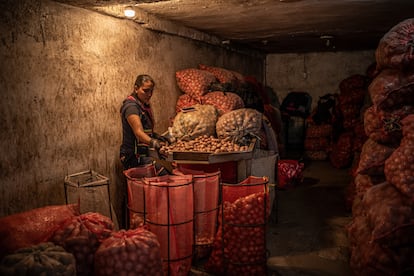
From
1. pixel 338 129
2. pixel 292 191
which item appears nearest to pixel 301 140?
pixel 338 129

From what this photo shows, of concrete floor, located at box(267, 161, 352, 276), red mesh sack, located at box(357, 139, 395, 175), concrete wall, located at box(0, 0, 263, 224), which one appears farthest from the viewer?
concrete floor, located at box(267, 161, 352, 276)

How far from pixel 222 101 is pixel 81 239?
3.13 m


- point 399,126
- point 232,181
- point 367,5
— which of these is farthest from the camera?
point 367,5

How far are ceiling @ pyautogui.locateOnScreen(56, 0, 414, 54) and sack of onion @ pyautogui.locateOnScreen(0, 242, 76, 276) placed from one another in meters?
2.29

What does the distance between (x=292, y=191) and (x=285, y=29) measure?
2.75m

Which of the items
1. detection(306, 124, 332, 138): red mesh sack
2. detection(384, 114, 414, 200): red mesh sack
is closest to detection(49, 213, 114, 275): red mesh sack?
detection(384, 114, 414, 200): red mesh sack

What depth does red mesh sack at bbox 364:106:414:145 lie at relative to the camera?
10.8 feet

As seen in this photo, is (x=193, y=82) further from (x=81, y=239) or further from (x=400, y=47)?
(x=81, y=239)

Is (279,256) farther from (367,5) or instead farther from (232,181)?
(367,5)

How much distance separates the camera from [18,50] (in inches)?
121

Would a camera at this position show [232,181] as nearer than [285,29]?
Yes

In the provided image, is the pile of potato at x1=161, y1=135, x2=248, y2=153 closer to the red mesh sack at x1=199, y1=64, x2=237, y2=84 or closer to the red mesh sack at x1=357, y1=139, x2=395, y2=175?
the red mesh sack at x1=357, y1=139, x2=395, y2=175

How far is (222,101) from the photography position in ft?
17.0

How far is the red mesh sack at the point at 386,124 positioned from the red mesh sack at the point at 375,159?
0.07 metres
